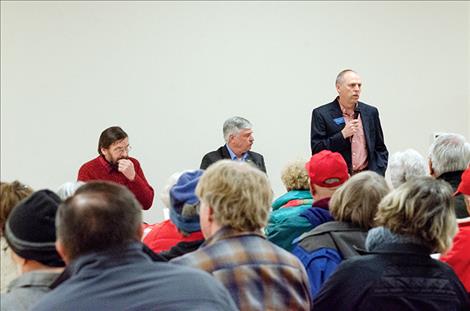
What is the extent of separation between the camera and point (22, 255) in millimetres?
2307

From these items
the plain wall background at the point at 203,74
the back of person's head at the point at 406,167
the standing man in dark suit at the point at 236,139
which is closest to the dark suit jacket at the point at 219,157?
the standing man in dark suit at the point at 236,139

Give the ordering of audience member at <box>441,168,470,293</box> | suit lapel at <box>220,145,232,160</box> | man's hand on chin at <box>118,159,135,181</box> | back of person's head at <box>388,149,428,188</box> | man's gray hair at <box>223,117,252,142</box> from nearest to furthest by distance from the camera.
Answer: audience member at <box>441,168,470,293</box>
back of person's head at <box>388,149,428,188</box>
man's hand on chin at <box>118,159,135,181</box>
man's gray hair at <box>223,117,252,142</box>
suit lapel at <box>220,145,232,160</box>

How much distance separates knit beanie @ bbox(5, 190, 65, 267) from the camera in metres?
2.30

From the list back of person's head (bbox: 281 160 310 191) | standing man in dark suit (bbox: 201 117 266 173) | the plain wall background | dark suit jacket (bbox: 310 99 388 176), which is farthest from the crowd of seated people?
the plain wall background

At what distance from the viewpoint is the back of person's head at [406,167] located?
4066mm

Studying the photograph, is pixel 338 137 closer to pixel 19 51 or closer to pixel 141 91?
pixel 141 91

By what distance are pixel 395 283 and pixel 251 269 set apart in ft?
1.66

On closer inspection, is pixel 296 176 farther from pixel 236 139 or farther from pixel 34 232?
pixel 34 232

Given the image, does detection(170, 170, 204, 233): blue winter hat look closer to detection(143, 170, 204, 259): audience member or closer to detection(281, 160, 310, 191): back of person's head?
detection(143, 170, 204, 259): audience member

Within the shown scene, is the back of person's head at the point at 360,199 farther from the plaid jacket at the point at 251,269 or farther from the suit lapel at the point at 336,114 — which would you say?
the suit lapel at the point at 336,114

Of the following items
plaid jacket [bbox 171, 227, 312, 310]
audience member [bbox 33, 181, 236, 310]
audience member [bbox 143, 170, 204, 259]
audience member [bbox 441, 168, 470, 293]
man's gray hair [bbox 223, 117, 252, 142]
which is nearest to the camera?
audience member [bbox 33, 181, 236, 310]

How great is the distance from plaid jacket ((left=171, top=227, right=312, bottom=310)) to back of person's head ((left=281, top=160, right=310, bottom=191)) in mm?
1695

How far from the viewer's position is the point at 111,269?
210cm

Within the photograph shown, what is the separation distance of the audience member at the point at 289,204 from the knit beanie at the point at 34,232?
151 cm
